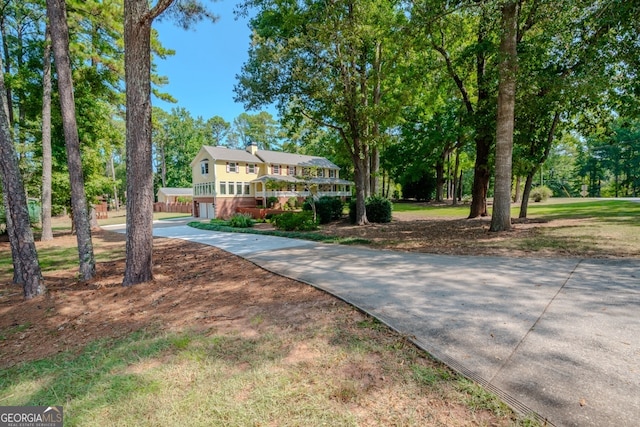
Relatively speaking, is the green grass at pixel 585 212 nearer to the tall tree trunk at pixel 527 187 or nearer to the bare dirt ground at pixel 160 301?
the tall tree trunk at pixel 527 187

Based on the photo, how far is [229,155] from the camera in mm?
26266

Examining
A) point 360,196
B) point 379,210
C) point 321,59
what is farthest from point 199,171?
point 321,59

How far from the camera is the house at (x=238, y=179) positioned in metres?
25.2

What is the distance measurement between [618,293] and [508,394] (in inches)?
124

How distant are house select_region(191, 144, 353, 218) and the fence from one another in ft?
24.9

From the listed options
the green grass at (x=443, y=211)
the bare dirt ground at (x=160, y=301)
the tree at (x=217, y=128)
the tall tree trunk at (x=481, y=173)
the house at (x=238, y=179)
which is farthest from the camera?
the tree at (x=217, y=128)

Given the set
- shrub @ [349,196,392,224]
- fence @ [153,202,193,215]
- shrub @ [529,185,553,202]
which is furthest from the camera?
fence @ [153,202,193,215]

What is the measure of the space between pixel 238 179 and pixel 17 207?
2194 cm

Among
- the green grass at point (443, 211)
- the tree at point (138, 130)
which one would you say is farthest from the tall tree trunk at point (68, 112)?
the green grass at point (443, 211)

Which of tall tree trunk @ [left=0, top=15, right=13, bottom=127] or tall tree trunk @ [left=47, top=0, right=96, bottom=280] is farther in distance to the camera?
tall tree trunk @ [left=0, top=15, right=13, bottom=127]

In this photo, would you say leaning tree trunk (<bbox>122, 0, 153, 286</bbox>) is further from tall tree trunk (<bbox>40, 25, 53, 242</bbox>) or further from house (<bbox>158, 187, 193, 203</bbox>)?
house (<bbox>158, 187, 193, 203</bbox>)

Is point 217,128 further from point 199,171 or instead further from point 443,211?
point 443,211

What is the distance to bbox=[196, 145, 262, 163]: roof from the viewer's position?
25.3 meters

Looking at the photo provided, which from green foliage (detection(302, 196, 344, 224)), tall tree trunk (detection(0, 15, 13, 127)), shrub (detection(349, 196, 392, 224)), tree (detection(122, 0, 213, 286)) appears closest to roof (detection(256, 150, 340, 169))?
green foliage (detection(302, 196, 344, 224))
